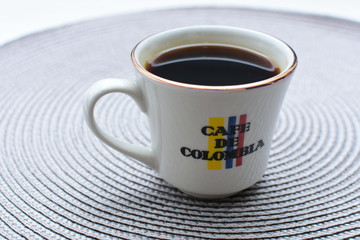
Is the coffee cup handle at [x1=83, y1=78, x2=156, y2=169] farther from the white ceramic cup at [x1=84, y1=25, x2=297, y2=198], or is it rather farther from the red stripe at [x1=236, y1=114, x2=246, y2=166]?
the red stripe at [x1=236, y1=114, x2=246, y2=166]

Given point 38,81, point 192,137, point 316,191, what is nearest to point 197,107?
point 192,137

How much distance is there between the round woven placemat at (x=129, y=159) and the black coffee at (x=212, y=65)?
5.0 inches

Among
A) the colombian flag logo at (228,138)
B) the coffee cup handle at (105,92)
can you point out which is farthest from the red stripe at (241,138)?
the coffee cup handle at (105,92)

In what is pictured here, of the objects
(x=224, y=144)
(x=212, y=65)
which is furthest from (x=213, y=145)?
(x=212, y=65)

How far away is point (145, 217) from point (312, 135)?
0.26 m

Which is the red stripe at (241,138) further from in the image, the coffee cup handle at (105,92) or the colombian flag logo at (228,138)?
the coffee cup handle at (105,92)

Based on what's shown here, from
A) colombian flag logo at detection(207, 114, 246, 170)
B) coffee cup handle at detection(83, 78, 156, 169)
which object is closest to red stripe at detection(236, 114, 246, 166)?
colombian flag logo at detection(207, 114, 246, 170)

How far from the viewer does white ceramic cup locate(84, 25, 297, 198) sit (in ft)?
1.27

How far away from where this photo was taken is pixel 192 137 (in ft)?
1.37

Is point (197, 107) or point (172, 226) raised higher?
point (197, 107)

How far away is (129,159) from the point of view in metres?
0.54

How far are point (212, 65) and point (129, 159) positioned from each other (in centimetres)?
16

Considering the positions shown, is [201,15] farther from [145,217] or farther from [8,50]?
[145,217]

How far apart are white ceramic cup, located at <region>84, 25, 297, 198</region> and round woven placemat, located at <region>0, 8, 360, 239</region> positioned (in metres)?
0.04
